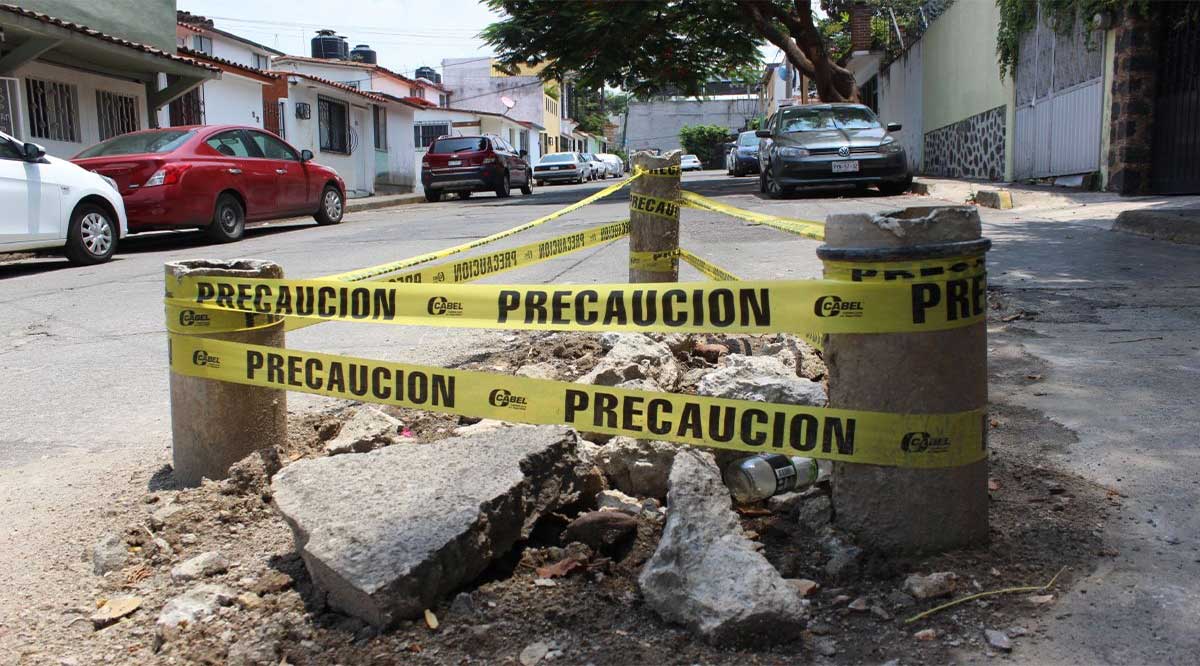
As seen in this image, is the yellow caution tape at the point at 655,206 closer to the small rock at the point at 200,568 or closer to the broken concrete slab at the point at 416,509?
the broken concrete slab at the point at 416,509

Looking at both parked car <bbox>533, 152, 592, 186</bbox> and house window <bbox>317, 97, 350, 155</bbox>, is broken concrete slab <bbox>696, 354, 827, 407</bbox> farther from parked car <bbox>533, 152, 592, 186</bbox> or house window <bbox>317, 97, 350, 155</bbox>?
parked car <bbox>533, 152, 592, 186</bbox>

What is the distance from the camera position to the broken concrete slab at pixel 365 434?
3.36 m

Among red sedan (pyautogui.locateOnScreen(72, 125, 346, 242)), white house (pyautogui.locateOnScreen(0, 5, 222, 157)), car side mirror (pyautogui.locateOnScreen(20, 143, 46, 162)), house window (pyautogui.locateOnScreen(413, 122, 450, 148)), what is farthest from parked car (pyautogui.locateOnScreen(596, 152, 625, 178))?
car side mirror (pyautogui.locateOnScreen(20, 143, 46, 162))

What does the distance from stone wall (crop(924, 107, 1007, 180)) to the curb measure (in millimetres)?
9921

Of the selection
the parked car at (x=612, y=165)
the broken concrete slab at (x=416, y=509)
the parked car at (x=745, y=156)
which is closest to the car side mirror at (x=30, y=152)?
the broken concrete slab at (x=416, y=509)

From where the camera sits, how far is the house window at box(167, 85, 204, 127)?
21.5m

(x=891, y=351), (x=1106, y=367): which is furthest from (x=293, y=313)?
(x=1106, y=367)

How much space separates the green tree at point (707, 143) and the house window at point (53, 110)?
Answer: 6002cm

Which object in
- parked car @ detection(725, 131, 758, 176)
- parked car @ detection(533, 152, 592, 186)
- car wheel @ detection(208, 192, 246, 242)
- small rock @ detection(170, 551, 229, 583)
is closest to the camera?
Answer: small rock @ detection(170, 551, 229, 583)

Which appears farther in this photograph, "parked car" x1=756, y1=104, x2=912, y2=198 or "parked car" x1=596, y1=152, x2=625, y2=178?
"parked car" x1=596, y1=152, x2=625, y2=178

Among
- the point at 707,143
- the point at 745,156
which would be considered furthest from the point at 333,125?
the point at 707,143

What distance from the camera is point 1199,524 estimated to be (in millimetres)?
2623

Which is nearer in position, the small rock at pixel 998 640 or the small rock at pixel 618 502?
the small rock at pixel 998 640

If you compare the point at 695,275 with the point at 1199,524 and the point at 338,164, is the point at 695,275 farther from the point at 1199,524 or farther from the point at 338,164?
the point at 338,164
